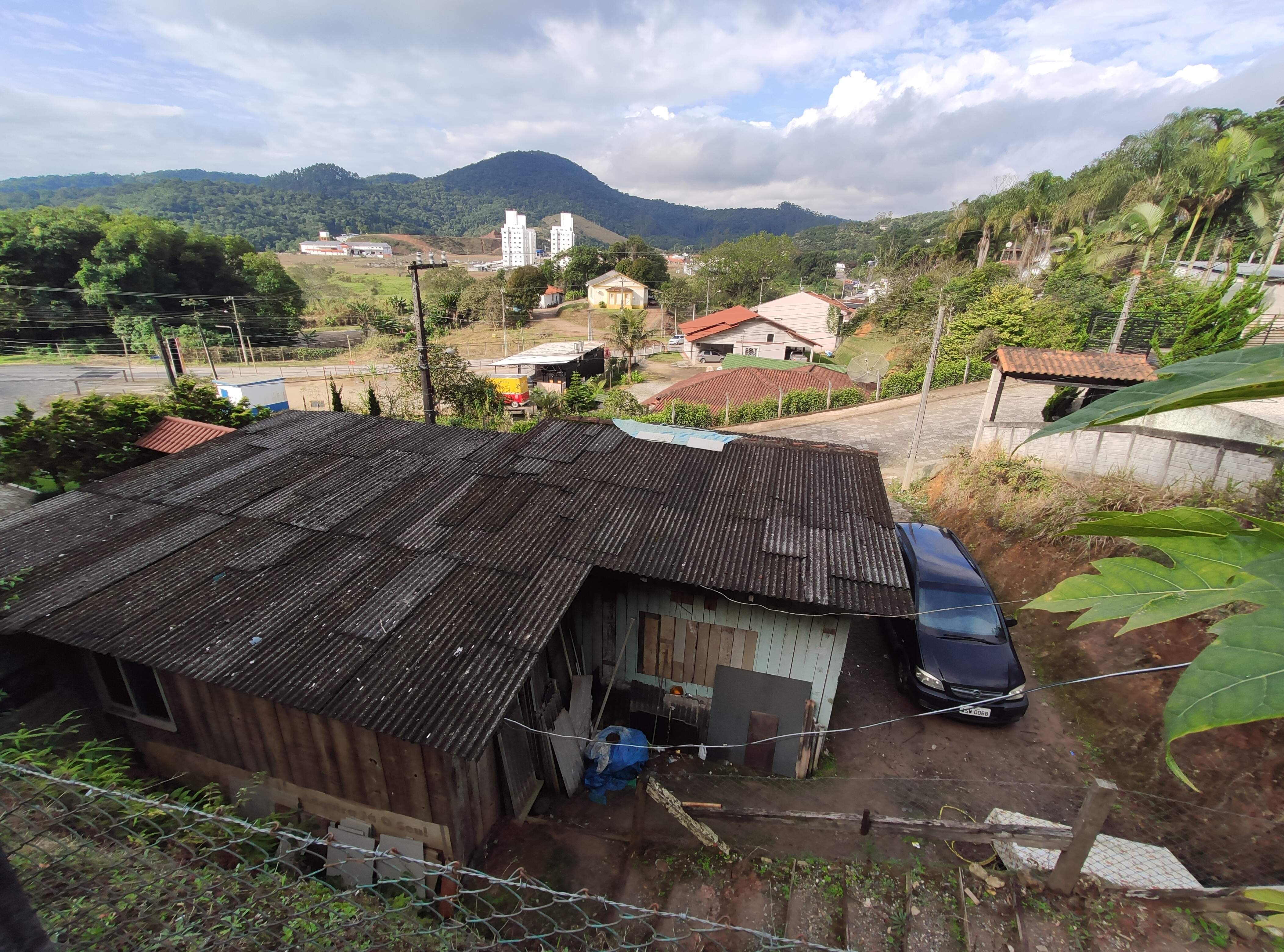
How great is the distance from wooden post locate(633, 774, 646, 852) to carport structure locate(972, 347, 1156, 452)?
35.9 feet

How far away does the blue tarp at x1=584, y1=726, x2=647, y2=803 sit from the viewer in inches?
267

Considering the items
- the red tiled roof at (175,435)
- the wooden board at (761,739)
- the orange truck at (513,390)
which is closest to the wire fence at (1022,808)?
the wooden board at (761,739)

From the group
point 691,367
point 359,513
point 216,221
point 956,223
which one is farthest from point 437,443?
point 216,221

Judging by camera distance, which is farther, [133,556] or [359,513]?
[359,513]

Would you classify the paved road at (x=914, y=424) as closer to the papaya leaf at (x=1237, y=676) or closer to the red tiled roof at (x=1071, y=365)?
the red tiled roof at (x=1071, y=365)

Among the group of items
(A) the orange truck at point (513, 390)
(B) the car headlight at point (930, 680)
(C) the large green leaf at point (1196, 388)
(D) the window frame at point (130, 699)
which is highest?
(C) the large green leaf at point (1196, 388)

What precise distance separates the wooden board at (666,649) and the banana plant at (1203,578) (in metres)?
6.20

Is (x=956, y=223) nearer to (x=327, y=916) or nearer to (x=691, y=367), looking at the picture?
(x=691, y=367)

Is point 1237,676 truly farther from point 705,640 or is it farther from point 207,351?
point 207,351

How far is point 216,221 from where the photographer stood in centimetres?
12131

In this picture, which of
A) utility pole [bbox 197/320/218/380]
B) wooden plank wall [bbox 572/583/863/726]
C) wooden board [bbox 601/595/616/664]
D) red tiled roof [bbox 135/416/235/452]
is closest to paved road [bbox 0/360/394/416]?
utility pole [bbox 197/320/218/380]

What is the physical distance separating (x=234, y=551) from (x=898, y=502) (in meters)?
13.3

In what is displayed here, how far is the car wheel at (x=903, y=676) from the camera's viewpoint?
25.6 ft

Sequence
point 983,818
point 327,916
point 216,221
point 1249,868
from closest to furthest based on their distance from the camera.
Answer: point 327,916 → point 1249,868 → point 983,818 → point 216,221
